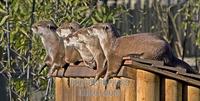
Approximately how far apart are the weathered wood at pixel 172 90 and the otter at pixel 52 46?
65cm

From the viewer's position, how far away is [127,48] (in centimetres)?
441

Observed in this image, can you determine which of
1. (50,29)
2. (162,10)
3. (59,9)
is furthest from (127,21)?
(50,29)

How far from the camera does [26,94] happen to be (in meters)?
7.48

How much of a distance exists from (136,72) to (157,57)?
141 mm

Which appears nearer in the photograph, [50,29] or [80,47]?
[80,47]

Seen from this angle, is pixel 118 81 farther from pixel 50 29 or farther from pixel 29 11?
pixel 29 11

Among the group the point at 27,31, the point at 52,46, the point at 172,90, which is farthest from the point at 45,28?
the point at 27,31

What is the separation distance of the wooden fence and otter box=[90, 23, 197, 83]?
0.17ft

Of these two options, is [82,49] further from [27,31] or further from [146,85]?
[27,31]

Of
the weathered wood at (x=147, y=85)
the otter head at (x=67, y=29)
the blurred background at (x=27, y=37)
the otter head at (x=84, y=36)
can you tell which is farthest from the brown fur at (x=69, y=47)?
the blurred background at (x=27, y=37)

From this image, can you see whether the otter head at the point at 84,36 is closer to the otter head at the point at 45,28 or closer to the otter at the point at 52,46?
the otter at the point at 52,46

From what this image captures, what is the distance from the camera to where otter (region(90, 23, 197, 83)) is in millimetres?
4391

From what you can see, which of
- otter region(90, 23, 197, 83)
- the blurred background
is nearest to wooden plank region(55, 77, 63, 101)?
otter region(90, 23, 197, 83)

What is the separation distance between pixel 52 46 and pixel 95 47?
408 mm
